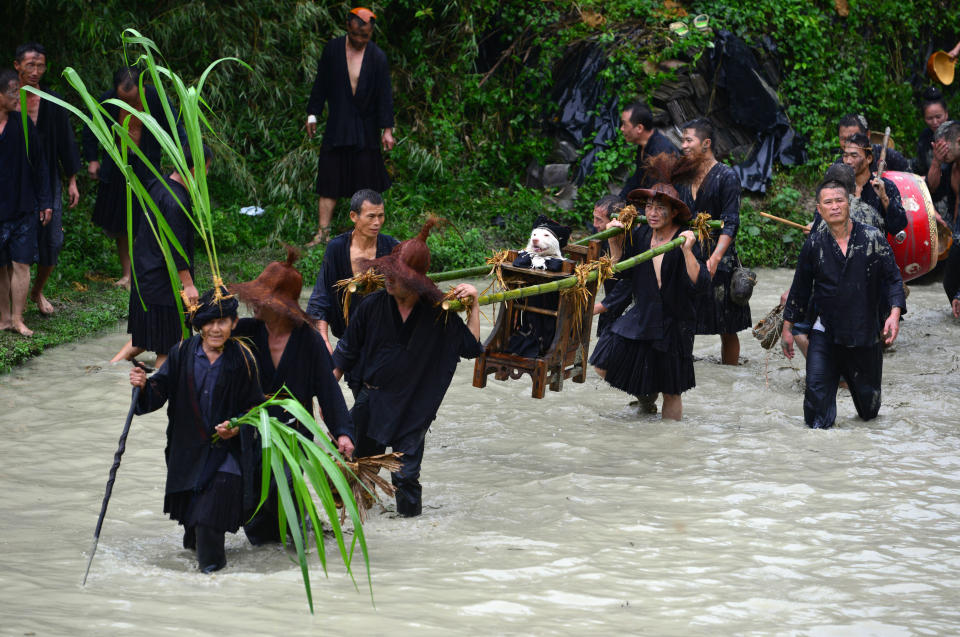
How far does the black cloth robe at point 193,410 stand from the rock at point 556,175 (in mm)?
8523

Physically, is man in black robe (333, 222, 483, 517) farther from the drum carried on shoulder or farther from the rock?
the rock

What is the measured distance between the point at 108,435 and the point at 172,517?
7.10 ft

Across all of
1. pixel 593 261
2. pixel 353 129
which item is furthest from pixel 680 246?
pixel 353 129

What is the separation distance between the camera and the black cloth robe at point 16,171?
851cm

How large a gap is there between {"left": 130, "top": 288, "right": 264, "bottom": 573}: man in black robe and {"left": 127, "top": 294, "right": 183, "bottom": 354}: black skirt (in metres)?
2.89

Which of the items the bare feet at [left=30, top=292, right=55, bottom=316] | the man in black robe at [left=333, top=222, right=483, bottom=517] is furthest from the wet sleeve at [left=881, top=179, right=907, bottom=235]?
the bare feet at [left=30, top=292, right=55, bottom=316]

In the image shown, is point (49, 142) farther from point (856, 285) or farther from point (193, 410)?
point (856, 285)

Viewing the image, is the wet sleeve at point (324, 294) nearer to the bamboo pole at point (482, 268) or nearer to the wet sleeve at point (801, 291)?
the bamboo pole at point (482, 268)

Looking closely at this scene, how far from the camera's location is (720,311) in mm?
8633

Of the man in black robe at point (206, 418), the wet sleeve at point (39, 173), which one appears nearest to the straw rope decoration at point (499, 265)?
the man in black robe at point (206, 418)

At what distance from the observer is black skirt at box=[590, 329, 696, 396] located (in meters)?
7.39

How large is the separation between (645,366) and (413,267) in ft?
7.58

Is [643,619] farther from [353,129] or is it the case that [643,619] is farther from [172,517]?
[353,129]

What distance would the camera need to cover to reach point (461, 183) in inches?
521
